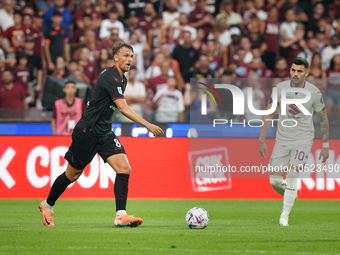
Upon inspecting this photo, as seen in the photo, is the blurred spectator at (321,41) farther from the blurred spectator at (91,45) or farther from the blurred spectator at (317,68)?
the blurred spectator at (91,45)

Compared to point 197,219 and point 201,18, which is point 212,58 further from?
point 197,219

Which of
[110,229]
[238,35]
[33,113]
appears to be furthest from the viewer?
[238,35]

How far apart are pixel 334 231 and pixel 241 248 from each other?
7.01 feet

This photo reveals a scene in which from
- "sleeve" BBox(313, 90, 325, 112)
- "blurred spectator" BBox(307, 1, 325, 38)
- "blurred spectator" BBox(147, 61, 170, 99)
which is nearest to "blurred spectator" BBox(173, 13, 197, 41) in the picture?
"blurred spectator" BBox(147, 61, 170, 99)

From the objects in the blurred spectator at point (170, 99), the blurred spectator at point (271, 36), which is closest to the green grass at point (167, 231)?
the blurred spectator at point (170, 99)

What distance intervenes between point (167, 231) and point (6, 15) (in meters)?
11.0

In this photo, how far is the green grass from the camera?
18.5 feet

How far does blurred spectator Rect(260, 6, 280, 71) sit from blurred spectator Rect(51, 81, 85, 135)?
6603 mm

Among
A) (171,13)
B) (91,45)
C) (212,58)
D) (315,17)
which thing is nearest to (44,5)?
(91,45)

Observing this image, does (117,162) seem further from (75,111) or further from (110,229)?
(75,111)

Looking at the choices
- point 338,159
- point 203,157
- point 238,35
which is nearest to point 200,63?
point 238,35

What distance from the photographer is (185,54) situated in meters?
15.5

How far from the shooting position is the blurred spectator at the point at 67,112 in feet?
40.0

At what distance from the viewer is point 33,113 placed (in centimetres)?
1225
